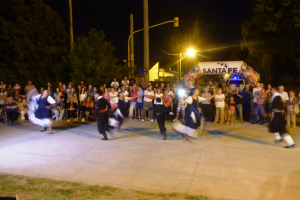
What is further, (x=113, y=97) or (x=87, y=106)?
(x=87, y=106)

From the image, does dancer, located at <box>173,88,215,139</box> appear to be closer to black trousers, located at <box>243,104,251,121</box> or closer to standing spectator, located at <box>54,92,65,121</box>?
black trousers, located at <box>243,104,251,121</box>

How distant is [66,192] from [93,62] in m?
14.2

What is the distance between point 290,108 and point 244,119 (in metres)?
2.55

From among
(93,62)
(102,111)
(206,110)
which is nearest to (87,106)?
(102,111)

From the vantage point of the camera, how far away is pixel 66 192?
5836 mm

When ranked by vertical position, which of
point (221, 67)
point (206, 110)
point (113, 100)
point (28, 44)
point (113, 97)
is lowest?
point (206, 110)

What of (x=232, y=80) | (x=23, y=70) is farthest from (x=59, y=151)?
(x=23, y=70)

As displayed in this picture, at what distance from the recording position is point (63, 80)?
21.9 meters

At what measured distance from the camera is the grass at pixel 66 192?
562 centimetres

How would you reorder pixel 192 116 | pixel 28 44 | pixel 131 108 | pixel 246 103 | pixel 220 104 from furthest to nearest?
pixel 28 44 → pixel 131 108 → pixel 246 103 → pixel 220 104 → pixel 192 116

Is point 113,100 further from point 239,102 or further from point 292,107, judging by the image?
point 292,107

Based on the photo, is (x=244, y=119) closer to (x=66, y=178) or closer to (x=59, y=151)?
(x=59, y=151)

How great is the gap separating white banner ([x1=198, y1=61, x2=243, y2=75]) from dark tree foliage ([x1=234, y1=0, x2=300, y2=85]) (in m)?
6.06

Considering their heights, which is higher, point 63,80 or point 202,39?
point 202,39
